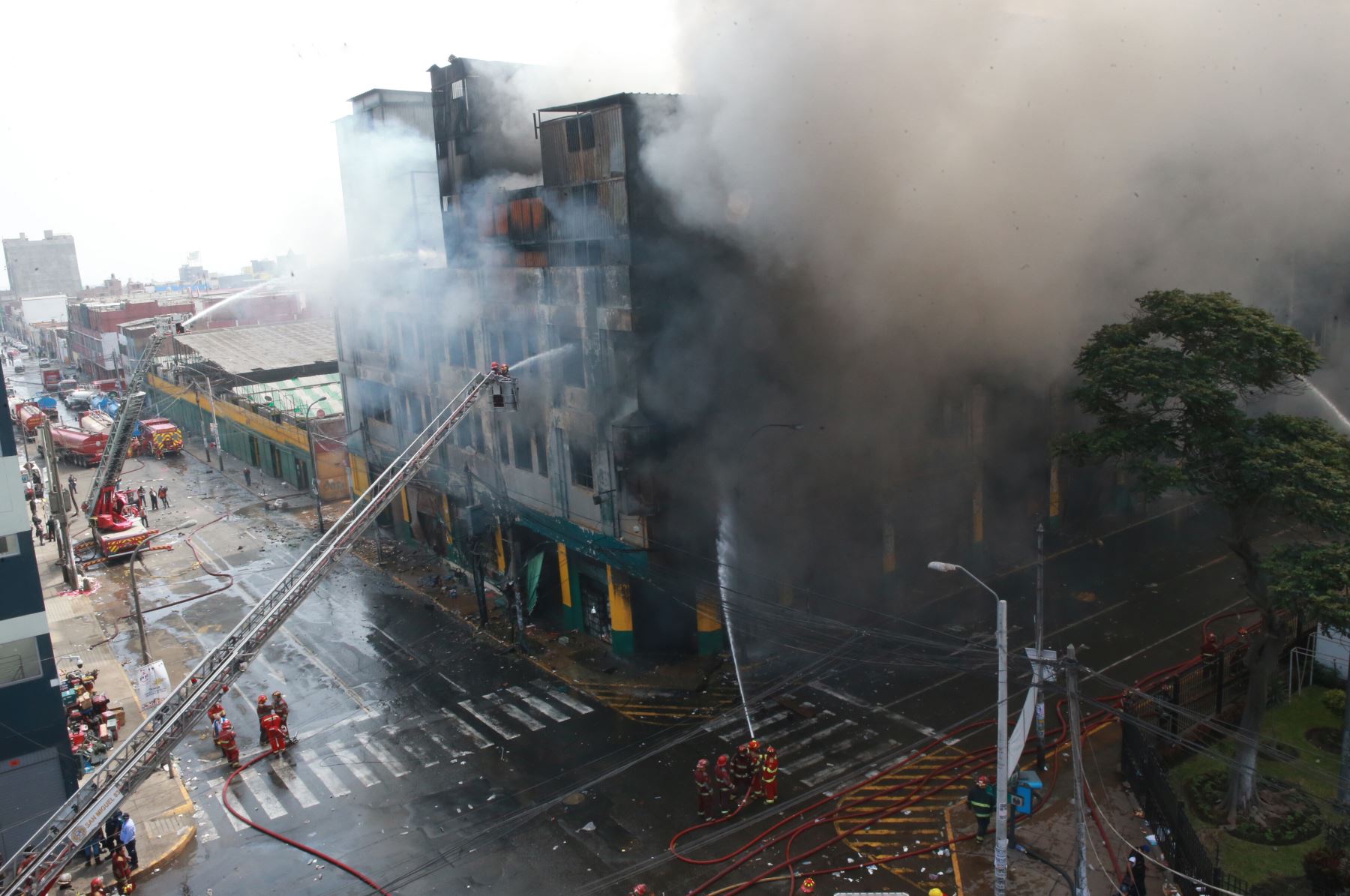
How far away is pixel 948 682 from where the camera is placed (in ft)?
64.4

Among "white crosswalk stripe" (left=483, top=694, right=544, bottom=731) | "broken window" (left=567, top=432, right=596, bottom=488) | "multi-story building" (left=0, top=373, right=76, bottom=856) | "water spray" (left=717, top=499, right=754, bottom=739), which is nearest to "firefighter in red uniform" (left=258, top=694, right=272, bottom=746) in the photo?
"multi-story building" (left=0, top=373, right=76, bottom=856)

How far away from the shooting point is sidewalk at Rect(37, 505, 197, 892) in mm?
15320

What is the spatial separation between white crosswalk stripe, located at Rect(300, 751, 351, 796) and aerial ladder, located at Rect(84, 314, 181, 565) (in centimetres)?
1568

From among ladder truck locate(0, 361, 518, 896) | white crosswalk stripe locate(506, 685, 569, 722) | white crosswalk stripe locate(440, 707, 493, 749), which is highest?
ladder truck locate(0, 361, 518, 896)

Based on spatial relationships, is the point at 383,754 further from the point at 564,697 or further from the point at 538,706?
the point at 564,697

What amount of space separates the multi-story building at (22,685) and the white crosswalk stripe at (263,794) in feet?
9.21

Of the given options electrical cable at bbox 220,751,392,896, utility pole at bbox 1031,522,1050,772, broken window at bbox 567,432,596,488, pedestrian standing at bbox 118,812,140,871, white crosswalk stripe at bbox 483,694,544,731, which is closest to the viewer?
utility pole at bbox 1031,522,1050,772

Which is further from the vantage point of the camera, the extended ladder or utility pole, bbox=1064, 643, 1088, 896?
the extended ladder

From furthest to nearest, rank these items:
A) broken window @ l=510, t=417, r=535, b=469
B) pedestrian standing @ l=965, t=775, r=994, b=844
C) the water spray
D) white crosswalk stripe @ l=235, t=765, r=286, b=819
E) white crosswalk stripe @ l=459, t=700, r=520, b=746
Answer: broken window @ l=510, t=417, r=535, b=469 → the water spray → white crosswalk stripe @ l=459, t=700, r=520, b=746 → white crosswalk stripe @ l=235, t=765, r=286, b=819 → pedestrian standing @ l=965, t=775, r=994, b=844

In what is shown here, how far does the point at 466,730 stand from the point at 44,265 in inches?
4574

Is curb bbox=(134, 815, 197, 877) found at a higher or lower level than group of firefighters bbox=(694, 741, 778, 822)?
lower

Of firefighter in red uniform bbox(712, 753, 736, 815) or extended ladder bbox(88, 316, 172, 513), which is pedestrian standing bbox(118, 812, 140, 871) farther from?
extended ladder bbox(88, 316, 172, 513)

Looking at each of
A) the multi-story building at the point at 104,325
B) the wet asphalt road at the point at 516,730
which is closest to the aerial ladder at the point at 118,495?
the wet asphalt road at the point at 516,730

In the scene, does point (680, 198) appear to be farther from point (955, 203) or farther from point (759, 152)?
point (955, 203)
